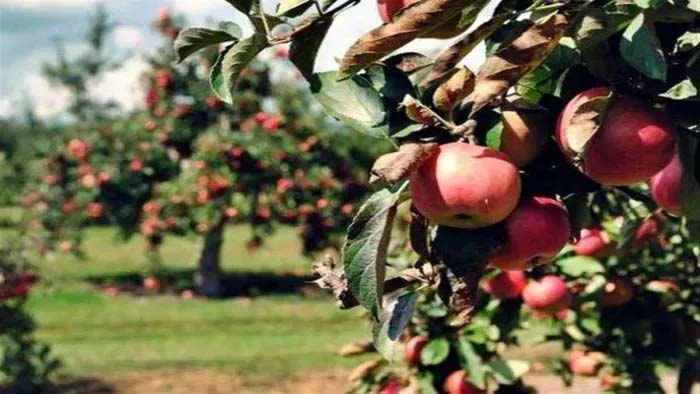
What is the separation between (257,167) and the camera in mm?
11344

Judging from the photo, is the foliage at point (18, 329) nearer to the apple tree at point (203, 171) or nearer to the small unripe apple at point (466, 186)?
the apple tree at point (203, 171)

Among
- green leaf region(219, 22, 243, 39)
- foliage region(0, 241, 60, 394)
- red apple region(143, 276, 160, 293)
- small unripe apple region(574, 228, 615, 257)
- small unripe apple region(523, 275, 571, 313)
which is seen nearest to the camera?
green leaf region(219, 22, 243, 39)

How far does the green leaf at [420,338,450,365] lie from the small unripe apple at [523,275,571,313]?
30 centimetres

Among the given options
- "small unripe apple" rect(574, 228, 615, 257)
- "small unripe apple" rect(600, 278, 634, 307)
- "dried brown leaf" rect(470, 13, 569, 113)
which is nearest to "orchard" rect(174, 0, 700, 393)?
"dried brown leaf" rect(470, 13, 569, 113)

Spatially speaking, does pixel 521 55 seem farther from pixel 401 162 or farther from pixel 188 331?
pixel 188 331

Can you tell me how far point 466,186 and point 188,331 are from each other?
28.7ft

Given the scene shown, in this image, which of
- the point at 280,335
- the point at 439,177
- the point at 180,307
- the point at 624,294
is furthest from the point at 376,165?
the point at 180,307

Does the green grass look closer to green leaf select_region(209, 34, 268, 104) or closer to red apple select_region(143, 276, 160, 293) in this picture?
red apple select_region(143, 276, 160, 293)

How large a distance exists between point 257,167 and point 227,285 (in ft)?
7.15

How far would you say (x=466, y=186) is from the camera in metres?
1.04

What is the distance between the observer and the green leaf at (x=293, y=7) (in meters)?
1.18

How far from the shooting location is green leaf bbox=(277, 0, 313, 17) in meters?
1.18

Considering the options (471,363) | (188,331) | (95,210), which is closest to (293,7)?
(471,363)

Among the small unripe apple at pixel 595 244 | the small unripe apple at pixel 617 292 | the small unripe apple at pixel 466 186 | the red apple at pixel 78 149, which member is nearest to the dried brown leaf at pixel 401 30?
the small unripe apple at pixel 466 186
